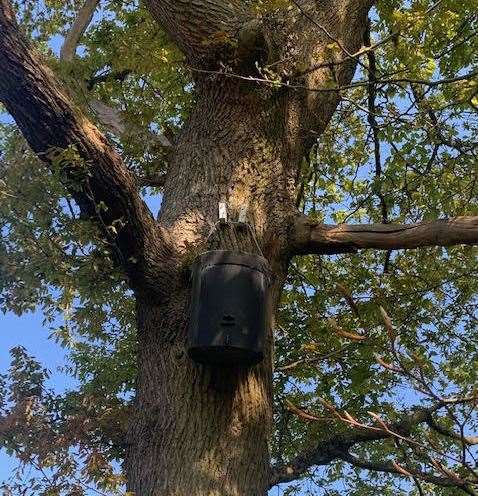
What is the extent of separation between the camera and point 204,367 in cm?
293

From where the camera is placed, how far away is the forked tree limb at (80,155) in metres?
2.77

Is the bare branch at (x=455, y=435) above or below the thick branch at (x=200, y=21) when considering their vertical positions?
below

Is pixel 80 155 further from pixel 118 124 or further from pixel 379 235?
pixel 118 124

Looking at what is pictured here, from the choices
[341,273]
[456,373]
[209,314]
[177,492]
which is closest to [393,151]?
[341,273]

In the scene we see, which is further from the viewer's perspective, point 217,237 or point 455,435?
point 217,237

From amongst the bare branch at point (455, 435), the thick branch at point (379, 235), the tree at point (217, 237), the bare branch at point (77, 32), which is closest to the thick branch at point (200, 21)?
the tree at point (217, 237)

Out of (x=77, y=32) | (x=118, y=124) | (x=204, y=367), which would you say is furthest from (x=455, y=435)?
(x=77, y=32)

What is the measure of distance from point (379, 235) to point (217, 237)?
82 cm

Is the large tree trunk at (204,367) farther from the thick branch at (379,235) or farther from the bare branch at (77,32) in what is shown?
the bare branch at (77,32)

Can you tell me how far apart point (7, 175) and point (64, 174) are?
0.56 m

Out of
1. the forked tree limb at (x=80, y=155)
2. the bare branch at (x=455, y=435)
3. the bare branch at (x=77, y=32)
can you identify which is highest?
the bare branch at (x=77, y=32)

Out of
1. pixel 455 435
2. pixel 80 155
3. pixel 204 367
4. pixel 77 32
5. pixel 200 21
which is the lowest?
pixel 455 435

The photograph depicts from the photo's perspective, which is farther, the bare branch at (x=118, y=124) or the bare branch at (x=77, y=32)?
the bare branch at (x=77, y=32)

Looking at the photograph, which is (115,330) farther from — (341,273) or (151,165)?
(341,273)
